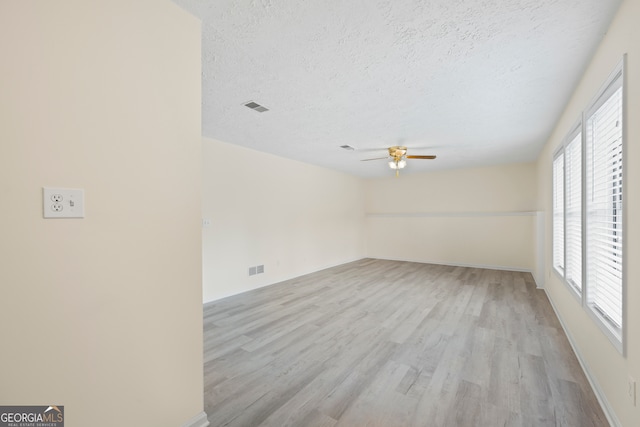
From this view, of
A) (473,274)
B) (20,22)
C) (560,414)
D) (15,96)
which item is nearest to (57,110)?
(15,96)

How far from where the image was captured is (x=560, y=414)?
1701 mm

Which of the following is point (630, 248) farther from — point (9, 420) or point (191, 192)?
point (9, 420)

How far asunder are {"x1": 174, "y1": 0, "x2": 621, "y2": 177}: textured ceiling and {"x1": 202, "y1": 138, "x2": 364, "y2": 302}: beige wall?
816 millimetres

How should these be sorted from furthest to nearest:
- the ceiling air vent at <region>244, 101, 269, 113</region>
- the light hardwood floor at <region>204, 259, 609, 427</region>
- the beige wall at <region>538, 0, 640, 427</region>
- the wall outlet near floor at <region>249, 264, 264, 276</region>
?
the wall outlet near floor at <region>249, 264, 264, 276</region>, the ceiling air vent at <region>244, 101, 269, 113</region>, the light hardwood floor at <region>204, 259, 609, 427</region>, the beige wall at <region>538, 0, 640, 427</region>

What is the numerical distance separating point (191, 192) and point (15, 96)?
76cm

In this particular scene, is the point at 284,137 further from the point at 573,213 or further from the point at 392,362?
the point at 573,213

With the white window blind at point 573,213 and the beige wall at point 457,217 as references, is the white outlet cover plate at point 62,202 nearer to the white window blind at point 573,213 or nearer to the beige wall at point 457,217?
the white window blind at point 573,213

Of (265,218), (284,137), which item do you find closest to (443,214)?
(265,218)

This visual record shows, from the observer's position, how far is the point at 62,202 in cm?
112

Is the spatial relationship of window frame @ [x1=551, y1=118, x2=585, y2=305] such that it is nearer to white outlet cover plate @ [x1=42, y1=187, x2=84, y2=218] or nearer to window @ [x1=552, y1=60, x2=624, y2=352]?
window @ [x1=552, y1=60, x2=624, y2=352]

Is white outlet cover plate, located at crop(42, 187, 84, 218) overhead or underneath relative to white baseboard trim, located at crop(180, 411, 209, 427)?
overhead

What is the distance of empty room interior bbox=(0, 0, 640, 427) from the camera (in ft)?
3.60

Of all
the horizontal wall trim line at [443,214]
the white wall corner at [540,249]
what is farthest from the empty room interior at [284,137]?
the horizontal wall trim line at [443,214]

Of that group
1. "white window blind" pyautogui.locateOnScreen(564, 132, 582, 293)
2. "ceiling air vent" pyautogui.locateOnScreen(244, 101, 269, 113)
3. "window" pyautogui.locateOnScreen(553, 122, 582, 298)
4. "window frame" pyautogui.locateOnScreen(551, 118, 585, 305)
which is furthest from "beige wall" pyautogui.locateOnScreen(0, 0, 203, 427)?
"white window blind" pyautogui.locateOnScreen(564, 132, 582, 293)
